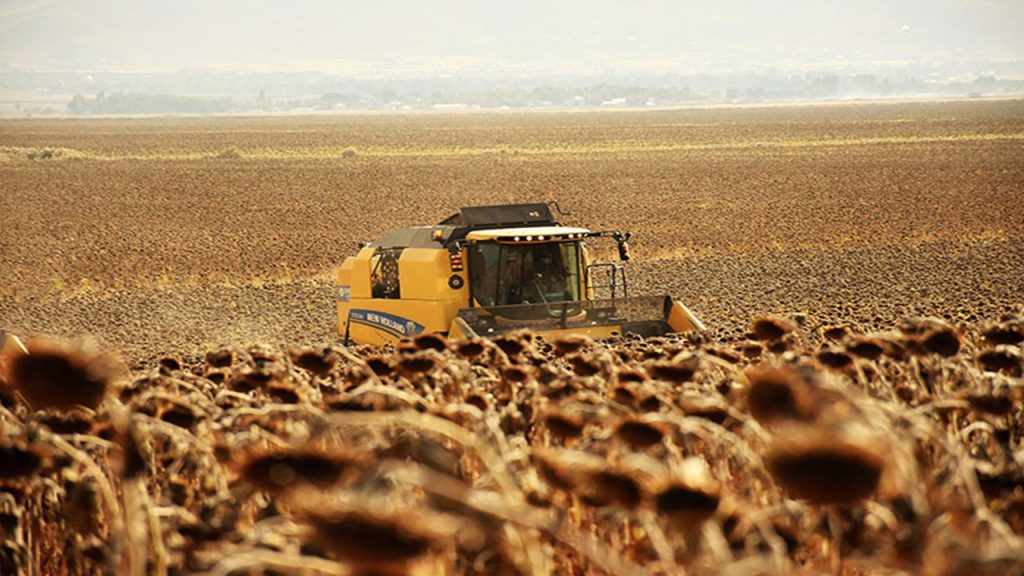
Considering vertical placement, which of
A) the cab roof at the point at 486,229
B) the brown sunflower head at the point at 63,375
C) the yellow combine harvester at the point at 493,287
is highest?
the brown sunflower head at the point at 63,375

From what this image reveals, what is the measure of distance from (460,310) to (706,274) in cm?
1309

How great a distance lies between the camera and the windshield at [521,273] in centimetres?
1498

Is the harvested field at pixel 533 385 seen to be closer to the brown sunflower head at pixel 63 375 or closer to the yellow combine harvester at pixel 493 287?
the brown sunflower head at pixel 63 375

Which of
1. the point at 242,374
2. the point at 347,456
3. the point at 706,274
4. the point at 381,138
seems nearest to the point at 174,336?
the point at 706,274

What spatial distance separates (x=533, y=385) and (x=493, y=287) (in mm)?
9980

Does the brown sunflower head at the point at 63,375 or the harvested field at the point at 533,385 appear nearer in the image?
the harvested field at the point at 533,385

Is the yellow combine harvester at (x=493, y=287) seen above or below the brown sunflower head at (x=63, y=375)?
below

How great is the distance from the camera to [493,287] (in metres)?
15.0

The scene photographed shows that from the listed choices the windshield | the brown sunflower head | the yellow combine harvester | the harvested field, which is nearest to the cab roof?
the yellow combine harvester

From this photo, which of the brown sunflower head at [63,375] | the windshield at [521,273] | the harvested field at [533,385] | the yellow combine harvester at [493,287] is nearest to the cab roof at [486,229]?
the yellow combine harvester at [493,287]

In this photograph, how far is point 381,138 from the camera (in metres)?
106

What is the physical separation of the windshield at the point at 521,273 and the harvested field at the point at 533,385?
214cm

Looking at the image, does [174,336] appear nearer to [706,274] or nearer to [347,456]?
[706,274]

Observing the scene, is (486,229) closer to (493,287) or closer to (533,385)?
(493,287)
